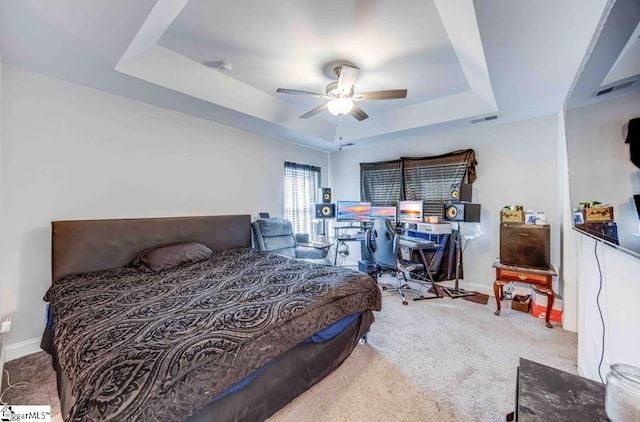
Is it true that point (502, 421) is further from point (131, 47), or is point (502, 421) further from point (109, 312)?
point (131, 47)

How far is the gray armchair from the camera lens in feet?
12.6

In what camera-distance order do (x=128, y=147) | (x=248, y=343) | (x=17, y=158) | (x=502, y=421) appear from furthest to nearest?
1. (x=128, y=147)
2. (x=17, y=158)
3. (x=502, y=421)
4. (x=248, y=343)

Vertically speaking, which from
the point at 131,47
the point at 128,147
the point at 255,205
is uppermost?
the point at 131,47

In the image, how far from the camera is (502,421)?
1.52 metres

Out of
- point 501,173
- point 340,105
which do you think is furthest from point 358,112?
Result: point 501,173

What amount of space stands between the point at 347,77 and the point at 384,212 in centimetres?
275

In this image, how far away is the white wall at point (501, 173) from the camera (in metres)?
3.32

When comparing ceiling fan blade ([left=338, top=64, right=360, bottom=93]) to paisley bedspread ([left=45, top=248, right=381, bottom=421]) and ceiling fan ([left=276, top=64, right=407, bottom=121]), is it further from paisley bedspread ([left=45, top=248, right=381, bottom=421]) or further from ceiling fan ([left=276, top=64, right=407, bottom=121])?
paisley bedspread ([left=45, top=248, right=381, bottom=421])

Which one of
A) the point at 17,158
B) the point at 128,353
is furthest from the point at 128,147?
the point at 128,353

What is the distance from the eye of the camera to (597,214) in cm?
125

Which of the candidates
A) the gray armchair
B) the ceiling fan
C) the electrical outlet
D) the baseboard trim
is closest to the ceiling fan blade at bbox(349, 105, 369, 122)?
the ceiling fan

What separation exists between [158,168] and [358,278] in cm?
263

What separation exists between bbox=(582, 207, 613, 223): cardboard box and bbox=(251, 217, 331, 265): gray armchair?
2.85 metres

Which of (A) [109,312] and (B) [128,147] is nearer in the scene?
(A) [109,312]
